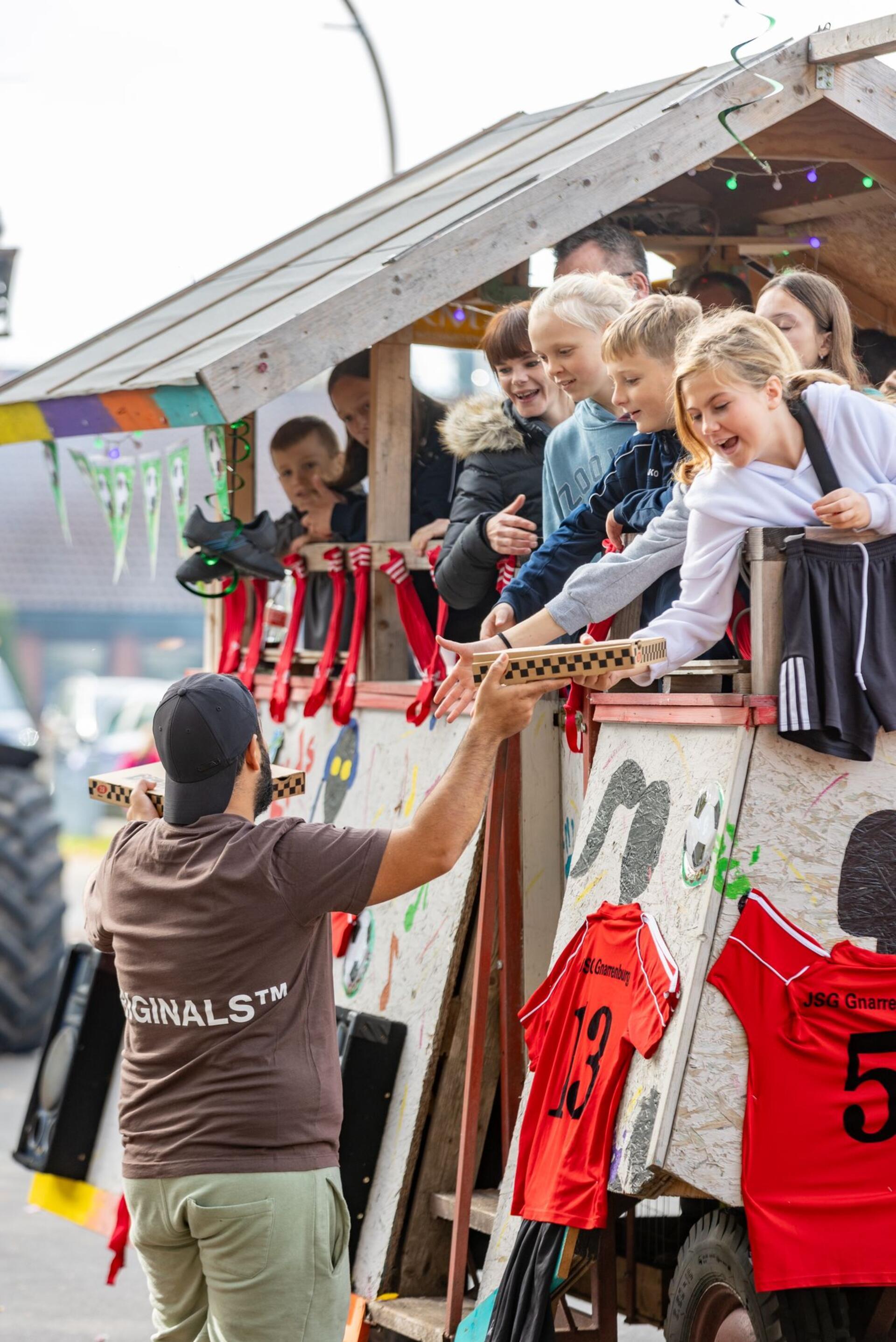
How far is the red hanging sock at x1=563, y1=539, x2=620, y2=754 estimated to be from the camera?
4551 mm

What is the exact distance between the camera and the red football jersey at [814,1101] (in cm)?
358

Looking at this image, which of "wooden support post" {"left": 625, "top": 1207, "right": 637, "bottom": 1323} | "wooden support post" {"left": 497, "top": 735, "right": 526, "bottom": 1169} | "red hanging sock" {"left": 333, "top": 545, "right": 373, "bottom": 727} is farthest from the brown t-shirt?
"red hanging sock" {"left": 333, "top": 545, "right": 373, "bottom": 727}

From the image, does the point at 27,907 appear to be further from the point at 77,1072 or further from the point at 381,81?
the point at 381,81

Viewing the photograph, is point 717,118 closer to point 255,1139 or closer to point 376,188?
point 376,188

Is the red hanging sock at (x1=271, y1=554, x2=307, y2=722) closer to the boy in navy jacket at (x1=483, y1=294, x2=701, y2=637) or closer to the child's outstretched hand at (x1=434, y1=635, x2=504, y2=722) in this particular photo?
the boy in navy jacket at (x1=483, y1=294, x2=701, y2=637)

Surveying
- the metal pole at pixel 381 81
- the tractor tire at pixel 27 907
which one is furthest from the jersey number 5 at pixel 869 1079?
the metal pole at pixel 381 81

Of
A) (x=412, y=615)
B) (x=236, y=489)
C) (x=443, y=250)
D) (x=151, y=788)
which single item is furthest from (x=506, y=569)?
(x=236, y=489)

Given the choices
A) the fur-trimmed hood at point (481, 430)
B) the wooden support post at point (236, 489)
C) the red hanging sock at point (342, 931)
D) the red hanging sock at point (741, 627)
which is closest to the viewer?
the red hanging sock at point (741, 627)

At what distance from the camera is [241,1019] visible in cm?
355

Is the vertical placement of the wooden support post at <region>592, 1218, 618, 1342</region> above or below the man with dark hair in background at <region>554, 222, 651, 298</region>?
below

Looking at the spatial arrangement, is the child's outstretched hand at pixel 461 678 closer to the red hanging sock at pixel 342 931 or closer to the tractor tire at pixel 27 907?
the red hanging sock at pixel 342 931

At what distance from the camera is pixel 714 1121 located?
12.0 ft

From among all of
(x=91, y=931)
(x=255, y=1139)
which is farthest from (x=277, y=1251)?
(x=91, y=931)

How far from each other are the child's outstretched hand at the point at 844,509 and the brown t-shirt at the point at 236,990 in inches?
45.2
